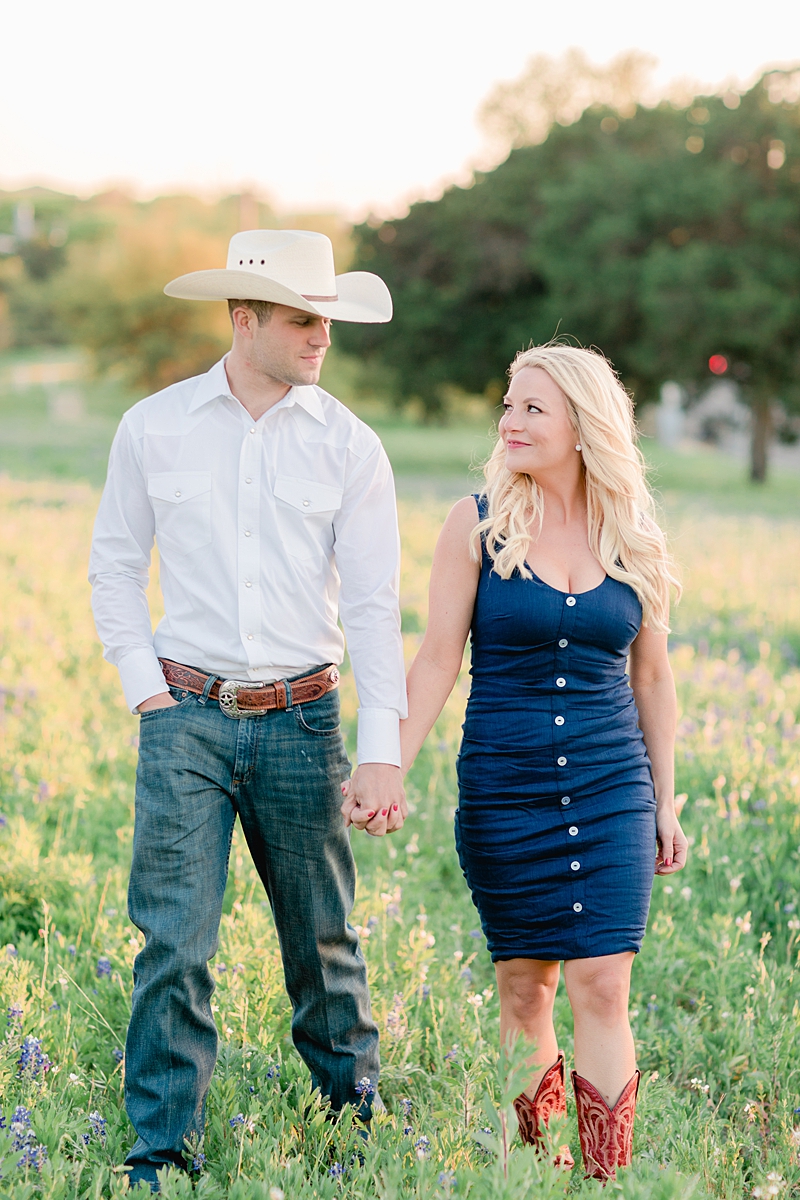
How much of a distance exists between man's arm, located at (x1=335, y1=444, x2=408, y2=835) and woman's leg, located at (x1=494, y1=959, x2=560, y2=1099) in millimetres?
581

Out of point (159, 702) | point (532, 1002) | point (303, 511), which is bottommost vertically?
point (532, 1002)

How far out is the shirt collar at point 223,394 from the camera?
328 cm

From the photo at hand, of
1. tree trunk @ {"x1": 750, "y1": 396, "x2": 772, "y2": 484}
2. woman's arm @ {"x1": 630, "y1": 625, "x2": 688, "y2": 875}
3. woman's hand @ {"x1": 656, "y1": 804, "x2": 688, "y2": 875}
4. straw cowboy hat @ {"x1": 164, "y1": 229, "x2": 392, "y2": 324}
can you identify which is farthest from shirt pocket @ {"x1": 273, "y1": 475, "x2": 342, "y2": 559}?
tree trunk @ {"x1": 750, "y1": 396, "x2": 772, "y2": 484}

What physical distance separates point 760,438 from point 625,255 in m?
6.98

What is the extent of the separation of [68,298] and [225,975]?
207ft

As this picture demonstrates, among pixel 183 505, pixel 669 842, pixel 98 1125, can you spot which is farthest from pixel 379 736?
pixel 98 1125

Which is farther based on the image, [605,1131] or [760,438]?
[760,438]

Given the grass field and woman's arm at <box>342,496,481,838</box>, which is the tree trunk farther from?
woman's arm at <box>342,496,481,838</box>

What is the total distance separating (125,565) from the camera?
342 cm

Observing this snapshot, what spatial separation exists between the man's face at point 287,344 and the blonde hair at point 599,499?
662 mm

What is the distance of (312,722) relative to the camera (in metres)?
3.25

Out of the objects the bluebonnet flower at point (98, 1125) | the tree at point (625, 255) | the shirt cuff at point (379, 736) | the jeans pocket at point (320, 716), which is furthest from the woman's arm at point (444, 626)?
the tree at point (625, 255)

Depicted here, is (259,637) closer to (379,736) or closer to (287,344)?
(379,736)

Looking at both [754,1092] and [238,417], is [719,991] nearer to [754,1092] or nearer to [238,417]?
[754,1092]
